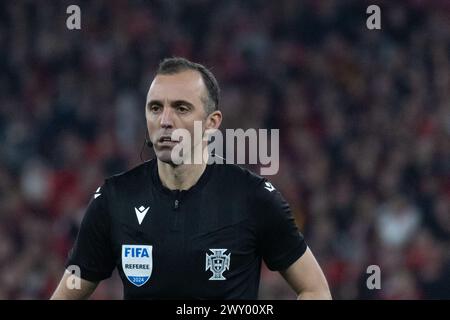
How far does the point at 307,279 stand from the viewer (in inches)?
164

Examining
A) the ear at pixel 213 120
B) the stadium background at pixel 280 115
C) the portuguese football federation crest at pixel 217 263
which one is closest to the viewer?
the portuguese football federation crest at pixel 217 263

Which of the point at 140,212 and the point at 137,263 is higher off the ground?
the point at 140,212

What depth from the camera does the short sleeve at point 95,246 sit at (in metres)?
4.23

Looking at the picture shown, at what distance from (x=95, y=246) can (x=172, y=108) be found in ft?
2.07

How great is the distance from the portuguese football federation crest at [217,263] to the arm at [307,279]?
0.85 ft

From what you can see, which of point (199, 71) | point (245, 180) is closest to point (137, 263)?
point (245, 180)

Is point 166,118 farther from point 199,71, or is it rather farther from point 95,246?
Result: point 95,246

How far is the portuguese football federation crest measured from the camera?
410 cm

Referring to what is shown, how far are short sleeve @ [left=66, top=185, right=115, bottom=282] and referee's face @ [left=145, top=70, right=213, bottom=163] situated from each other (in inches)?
13.1

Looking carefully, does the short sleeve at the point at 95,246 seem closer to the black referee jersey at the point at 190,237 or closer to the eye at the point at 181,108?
the black referee jersey at the point at 190,237

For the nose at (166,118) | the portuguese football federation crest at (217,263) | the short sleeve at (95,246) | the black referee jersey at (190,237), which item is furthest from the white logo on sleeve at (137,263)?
the nose at (166,118)
